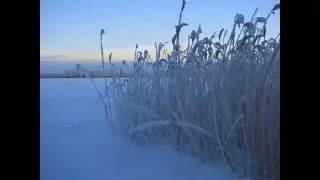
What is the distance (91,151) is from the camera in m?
1.16

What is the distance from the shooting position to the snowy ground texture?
3.65 ft

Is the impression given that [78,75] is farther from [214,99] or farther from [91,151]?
[214,99]

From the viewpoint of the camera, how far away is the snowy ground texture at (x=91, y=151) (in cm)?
111

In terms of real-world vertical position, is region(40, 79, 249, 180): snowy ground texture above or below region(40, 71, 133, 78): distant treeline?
below

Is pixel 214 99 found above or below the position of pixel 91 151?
above

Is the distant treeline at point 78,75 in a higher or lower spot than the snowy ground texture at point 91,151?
higher

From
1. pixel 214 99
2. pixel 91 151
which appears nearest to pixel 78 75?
pixel 91 151

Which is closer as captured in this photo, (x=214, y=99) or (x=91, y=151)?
(x=91, y=151)

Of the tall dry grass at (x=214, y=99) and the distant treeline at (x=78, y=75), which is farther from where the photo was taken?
the tall dry grass at (x=214, y=99)

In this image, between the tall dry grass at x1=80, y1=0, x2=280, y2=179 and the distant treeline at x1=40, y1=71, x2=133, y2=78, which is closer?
the distant treeline at x1=40, y1=71, x2=133, y2=78
